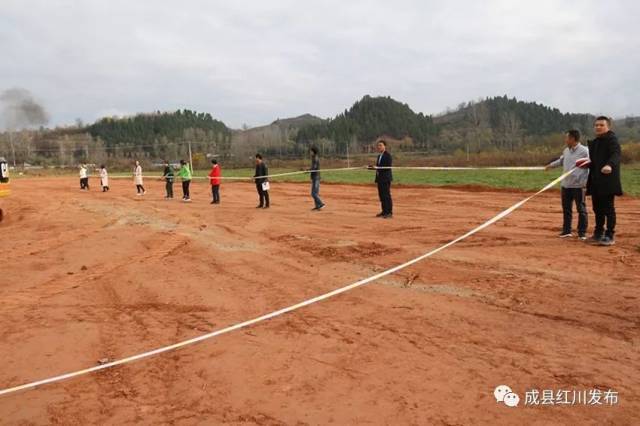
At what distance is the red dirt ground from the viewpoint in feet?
11.1

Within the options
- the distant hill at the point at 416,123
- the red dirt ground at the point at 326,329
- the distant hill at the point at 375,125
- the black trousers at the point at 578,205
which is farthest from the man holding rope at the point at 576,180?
the distant hill at the point at 375,125

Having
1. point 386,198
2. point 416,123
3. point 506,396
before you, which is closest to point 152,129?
point 416,123

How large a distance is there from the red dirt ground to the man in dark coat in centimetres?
55

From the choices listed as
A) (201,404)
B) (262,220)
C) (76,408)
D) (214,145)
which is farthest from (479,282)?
(214,145)

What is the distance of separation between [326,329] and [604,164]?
17.4 ft

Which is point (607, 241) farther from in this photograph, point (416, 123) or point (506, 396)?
point (416, 123)

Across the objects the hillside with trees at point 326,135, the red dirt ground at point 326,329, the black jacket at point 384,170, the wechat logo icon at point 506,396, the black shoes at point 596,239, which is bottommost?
the wechat logo icon at point 506,396

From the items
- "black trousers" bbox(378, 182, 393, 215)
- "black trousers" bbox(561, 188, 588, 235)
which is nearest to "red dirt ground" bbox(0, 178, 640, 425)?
"black trousers" bbox(561, 188, 588, 235)

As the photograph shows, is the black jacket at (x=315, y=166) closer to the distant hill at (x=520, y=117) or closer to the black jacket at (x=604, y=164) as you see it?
the black jacket at (x=604, y=164)

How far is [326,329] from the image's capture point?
4.66m

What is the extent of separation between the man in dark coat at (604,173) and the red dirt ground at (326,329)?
554 millimetres

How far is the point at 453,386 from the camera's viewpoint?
354 centimetres

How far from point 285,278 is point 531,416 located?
3.89m

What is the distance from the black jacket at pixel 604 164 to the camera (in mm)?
7309
